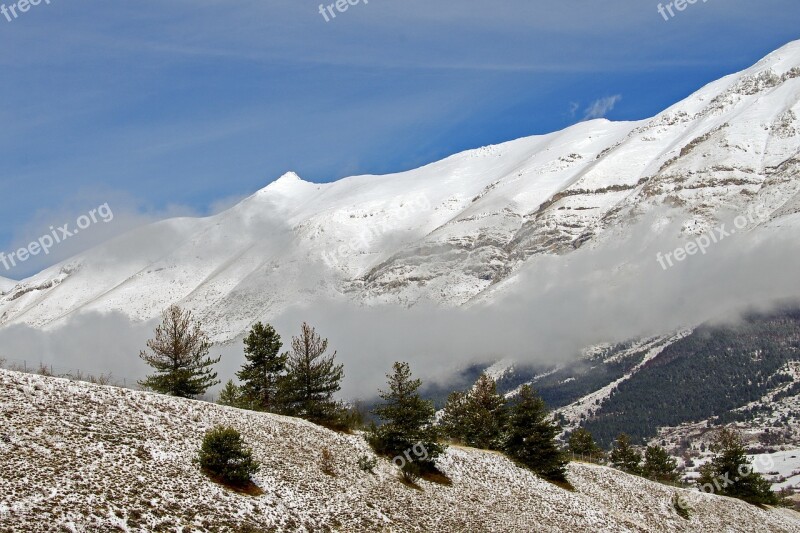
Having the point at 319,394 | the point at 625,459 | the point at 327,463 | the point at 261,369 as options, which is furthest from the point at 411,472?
the point at 625,459

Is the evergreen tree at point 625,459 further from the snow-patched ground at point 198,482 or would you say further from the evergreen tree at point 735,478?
the snow-patched ground at point 198,482

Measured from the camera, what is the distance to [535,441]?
60.7 meters

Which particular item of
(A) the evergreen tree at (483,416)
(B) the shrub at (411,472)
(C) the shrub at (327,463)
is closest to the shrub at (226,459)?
(C) the shrub at (327,463)

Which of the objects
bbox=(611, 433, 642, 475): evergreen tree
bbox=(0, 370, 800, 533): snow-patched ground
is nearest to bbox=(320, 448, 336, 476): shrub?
bbox=(0, 370, 800, 533): snow-patched ground

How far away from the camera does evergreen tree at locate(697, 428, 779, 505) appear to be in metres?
85.4

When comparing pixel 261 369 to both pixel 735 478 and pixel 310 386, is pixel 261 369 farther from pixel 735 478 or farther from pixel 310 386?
pixel 735 478

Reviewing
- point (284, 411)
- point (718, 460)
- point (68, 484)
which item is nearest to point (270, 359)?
point (284, 411)

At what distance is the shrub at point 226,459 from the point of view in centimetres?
3438

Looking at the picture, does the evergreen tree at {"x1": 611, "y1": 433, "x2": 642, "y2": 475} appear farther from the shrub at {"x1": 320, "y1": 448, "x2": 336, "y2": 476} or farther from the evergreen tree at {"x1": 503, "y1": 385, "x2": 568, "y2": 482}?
the shrub at {"x1": 320, "y1": 448, "x2": 336, "y2": 476}

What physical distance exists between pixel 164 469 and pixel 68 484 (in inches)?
217

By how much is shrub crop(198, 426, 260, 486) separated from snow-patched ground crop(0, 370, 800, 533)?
0.92 meters

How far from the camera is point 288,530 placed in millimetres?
32844

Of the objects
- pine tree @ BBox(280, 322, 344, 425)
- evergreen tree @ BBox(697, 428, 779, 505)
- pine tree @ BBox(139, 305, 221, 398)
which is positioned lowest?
evergreen tree @ BBox(697, 428, 779, 505)

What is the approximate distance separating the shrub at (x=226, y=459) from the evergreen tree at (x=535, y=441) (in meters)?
31.4
